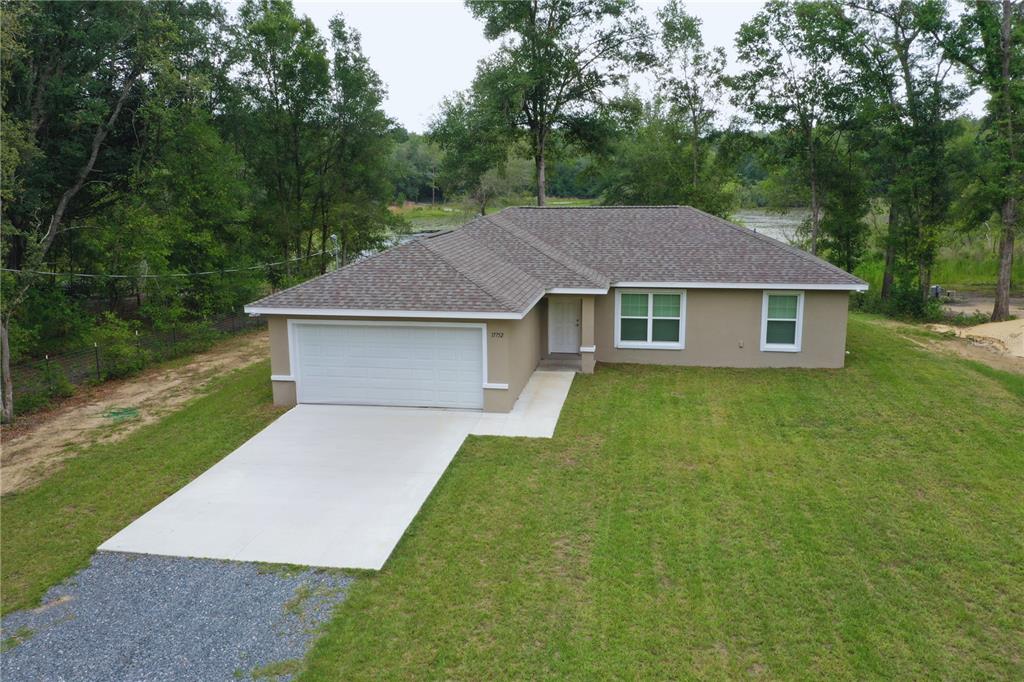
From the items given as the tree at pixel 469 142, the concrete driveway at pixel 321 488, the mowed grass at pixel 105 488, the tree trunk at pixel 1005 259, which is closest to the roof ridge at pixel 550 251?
the concrete driveway at pixel 321 488

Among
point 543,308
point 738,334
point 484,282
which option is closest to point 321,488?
point 484,282

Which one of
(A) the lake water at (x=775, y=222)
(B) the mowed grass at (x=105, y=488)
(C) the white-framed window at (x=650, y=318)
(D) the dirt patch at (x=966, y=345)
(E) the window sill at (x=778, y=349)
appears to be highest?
(A) the lake water at (x=775, y=222)

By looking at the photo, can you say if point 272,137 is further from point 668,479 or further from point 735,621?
point 735,621

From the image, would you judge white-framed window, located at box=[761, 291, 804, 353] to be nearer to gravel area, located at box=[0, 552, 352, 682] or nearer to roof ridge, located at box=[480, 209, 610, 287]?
roof ridge, located at box=[480, 209, 610, 287]

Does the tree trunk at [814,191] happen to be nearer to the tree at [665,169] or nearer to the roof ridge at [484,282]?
the tree at [665,169]

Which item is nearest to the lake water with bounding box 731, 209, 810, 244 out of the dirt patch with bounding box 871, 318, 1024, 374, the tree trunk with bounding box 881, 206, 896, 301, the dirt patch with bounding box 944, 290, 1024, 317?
the dirt patch with bounding box 944, 290, 1024, 317
